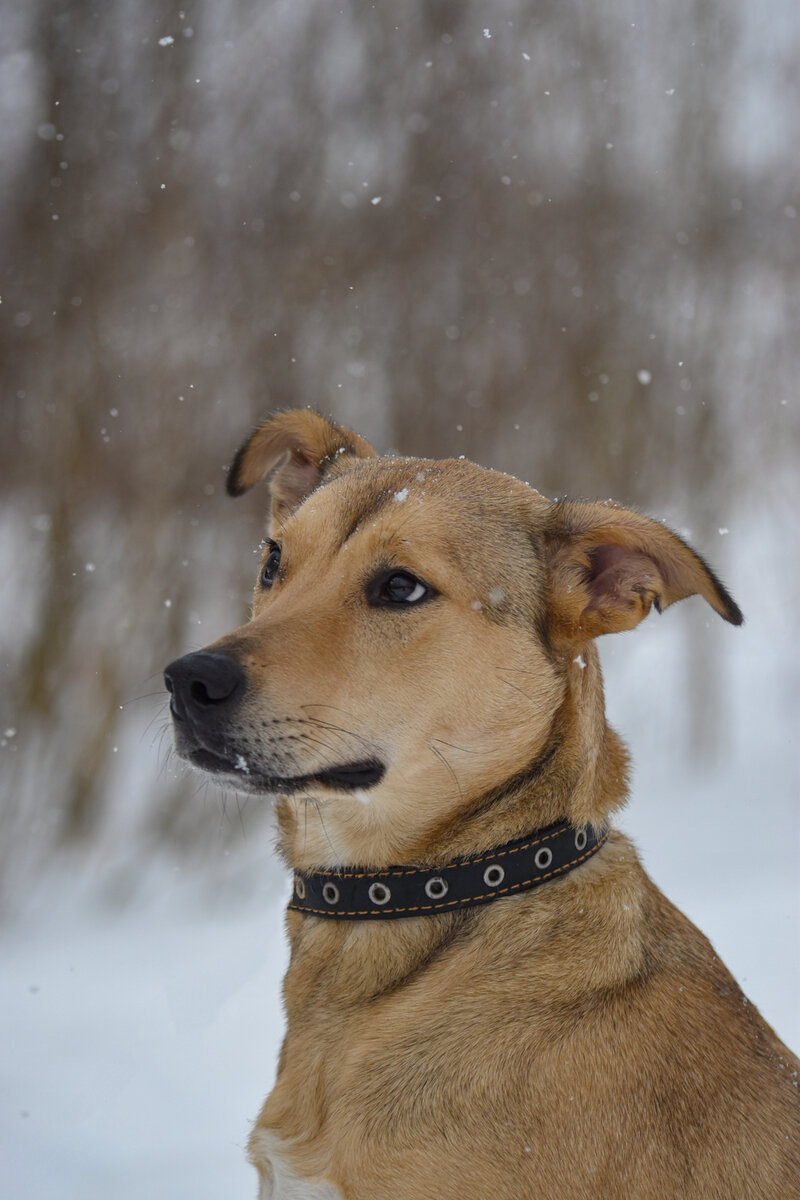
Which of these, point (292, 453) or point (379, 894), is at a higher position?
point (292, 453)

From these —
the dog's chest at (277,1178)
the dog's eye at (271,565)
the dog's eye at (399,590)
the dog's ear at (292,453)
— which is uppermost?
the dog's ear at (292,453)

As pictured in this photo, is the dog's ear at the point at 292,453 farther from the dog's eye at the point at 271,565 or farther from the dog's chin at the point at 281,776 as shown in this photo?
the dog's chin at the point at 281,776

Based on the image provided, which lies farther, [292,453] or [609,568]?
[292,453]

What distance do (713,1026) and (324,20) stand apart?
19.4 feet

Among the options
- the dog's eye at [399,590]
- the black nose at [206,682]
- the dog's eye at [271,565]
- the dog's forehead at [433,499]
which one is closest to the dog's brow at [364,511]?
the dog's forehead at [433,499]

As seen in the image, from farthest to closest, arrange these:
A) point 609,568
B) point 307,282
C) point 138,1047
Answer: point 307,282 → point 138,1047 → point 609,568

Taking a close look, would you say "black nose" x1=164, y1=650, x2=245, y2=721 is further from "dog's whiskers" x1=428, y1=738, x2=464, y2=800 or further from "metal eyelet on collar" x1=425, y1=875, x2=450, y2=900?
"metal eyelet on collar" x1=425, y1=875, x2=450, y2=900

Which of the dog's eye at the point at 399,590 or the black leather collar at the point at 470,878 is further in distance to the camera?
the dog's eye at the point at 399,590

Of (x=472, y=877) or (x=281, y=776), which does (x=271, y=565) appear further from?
(x=472, y=877)

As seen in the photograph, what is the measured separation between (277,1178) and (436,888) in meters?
0.81

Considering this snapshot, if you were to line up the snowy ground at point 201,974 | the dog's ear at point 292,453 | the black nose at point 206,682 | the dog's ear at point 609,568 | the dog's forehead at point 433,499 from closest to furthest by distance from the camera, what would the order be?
the black nose at point 206,682
the dog's ear at point 609,568
the dog's forehead at point 433,499
the dog's ear at point 292,453
the snowy ground at point 201,974

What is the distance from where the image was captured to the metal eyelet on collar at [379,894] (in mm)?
2689

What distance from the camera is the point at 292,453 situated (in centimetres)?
383

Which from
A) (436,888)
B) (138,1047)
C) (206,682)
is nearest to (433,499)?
(206,682)
